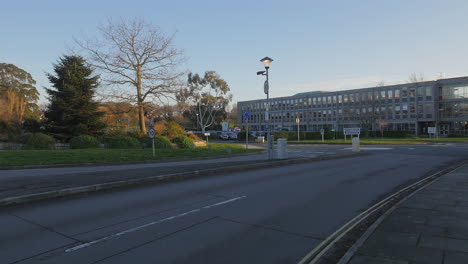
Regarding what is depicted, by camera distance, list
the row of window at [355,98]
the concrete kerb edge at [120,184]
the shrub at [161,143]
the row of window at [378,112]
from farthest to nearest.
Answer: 1. the row of window at [355,98]
2. the row of window at [378,112]
3. the shrub at [161,143]
4. the concrete kerb edge at [120,184]

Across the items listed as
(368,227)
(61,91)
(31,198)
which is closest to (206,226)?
(368,227)

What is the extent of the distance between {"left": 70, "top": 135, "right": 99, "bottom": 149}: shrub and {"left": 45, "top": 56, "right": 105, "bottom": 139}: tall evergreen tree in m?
1.76

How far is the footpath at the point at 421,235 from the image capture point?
3.92 metres

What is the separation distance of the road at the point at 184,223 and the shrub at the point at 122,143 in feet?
49.3

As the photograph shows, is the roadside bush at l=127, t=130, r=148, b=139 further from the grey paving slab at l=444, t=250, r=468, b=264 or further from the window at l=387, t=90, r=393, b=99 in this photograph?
the window at l=387, t=90, r=393, b=99

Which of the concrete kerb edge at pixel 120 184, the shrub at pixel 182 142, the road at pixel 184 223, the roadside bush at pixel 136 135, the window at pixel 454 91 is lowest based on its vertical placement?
the road at pixel 184 223

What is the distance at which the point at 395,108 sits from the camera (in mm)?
70812

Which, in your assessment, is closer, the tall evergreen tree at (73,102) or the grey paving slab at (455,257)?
the grey paving slab at (455,257)

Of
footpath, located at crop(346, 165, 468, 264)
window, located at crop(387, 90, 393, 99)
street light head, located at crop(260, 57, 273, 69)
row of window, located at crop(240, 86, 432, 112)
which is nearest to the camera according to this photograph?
footpath, located at crop(346, 165, 468, 264)

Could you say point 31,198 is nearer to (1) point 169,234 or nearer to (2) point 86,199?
(2) point 86,199

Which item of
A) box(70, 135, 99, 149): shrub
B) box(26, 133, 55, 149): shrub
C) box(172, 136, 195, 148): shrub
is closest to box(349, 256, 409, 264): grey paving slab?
box(70, 135, 99, 149): shrub

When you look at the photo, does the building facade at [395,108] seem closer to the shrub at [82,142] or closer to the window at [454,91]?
the window at [454,91]

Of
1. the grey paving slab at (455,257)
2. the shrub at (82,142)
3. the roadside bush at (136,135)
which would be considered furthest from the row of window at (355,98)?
the grey paving slab at (455,257)

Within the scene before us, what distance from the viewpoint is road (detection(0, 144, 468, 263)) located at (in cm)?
425
